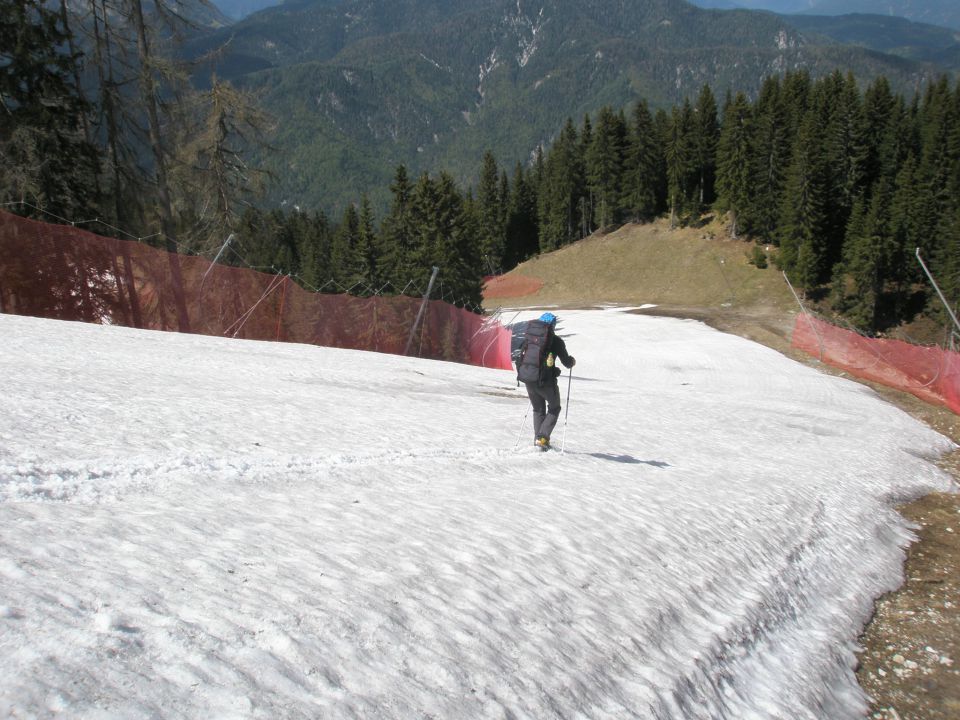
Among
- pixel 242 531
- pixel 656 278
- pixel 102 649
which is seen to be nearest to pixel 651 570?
pixel 242 531

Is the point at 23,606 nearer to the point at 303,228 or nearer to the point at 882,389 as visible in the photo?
the point at 882,389

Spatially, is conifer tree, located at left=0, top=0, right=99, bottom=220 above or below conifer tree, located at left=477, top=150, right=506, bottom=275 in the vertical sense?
below

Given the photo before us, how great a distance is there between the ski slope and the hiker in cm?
48

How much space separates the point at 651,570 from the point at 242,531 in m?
3.24

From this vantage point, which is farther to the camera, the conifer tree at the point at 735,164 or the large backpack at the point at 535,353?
the conifer tree at the point at 735,164

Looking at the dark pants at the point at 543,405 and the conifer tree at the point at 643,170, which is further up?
the conifer tree at the point at 643,170

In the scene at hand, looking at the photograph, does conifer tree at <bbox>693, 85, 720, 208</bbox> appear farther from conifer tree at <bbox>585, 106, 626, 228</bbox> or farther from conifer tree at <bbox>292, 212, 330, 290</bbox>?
conifer tree at <bbox>292, 212, 330, 290</bbox>

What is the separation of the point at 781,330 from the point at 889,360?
38.8 ft

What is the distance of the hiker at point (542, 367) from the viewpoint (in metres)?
9.35

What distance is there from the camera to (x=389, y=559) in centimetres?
467

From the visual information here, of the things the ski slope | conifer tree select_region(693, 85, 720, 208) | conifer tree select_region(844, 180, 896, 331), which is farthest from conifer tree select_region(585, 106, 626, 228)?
the ski slope

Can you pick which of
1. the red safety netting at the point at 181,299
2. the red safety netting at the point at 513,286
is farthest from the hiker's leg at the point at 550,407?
the red safety netting at the point at 513,286

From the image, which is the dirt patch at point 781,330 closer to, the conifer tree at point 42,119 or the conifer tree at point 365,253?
the conifer tree at point 365,253

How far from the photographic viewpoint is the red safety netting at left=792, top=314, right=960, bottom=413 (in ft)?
73.5
